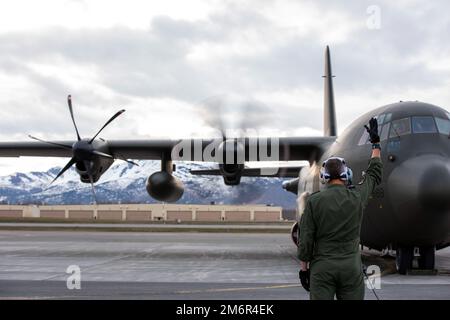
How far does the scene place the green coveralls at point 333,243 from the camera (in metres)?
4.83

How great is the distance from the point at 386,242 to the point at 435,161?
7.82 ft

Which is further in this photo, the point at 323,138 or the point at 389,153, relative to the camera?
the point at 323,138

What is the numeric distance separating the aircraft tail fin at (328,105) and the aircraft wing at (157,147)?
2985 mm

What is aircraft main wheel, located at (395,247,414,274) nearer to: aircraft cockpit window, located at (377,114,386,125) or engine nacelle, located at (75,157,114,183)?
aircraft cockpit window, located at (377,114,386,125)

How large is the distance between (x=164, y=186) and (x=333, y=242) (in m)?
18.4

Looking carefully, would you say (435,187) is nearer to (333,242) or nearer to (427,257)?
(427,257)

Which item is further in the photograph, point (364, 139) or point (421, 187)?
point (364, 139)

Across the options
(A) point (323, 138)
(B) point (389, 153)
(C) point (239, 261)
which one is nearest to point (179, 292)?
(B) point (389, 153)

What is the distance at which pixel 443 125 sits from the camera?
39.0 feet

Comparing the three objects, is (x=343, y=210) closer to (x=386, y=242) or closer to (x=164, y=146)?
(x=386, y=242)

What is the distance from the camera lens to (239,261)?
1605 centimetres

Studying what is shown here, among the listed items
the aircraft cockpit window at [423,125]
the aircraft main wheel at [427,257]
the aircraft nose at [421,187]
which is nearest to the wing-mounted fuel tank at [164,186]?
the aircraft main wheel at [427,257]

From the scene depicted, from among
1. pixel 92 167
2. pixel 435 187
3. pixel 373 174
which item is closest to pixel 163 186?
pixel 92 167
